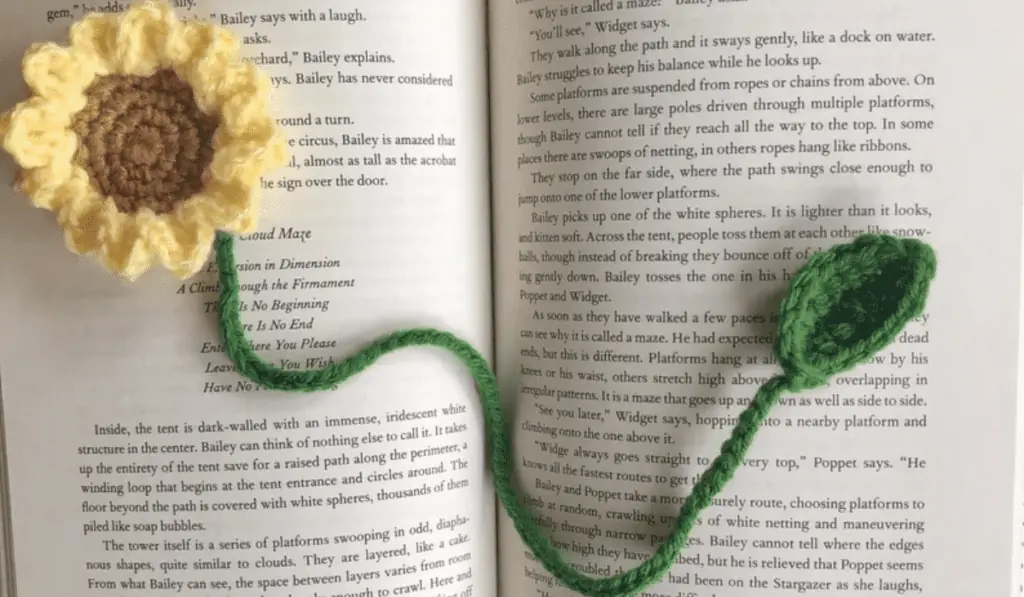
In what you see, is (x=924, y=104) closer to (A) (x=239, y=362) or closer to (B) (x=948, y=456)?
(B) (x=948, y=456)

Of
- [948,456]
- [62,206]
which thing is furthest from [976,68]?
[62,206]

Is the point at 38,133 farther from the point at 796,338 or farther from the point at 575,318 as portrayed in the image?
the point at 796,338

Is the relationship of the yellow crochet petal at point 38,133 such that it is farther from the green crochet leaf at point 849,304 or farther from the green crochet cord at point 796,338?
the green crochet leaf at point 849,304

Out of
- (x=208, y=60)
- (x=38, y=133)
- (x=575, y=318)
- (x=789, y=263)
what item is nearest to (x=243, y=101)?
(x=208, y=60)

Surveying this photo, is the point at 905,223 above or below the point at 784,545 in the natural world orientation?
above

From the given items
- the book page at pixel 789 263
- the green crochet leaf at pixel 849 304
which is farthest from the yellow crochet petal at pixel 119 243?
the green crochet leaf at pixel 849 304

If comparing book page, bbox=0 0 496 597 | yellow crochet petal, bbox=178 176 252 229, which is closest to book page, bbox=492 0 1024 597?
book page, bbox=0 0 496 597
